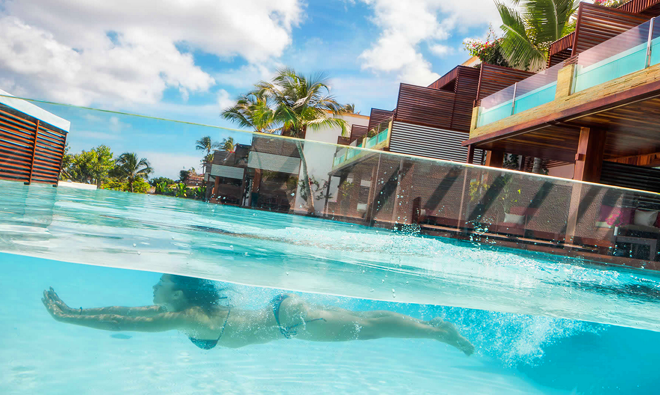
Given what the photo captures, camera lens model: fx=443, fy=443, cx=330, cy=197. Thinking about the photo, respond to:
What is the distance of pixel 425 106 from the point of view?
1895 cm

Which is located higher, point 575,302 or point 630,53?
point 630,53

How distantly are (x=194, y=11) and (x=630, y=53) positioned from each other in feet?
290

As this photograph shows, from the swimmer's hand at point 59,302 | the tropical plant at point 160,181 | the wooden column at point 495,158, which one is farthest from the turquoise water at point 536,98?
the swimmer's hand at point 59,302

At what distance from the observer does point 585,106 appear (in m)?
8.87

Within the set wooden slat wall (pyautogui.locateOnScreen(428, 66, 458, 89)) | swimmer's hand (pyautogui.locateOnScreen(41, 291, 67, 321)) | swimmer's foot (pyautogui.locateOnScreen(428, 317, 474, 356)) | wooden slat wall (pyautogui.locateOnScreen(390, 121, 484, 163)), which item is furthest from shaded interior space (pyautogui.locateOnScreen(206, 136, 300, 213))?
wooden slat wall (pyautogui.locateOnScreen(428, 66, 458, 89))

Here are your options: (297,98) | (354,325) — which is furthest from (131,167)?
(297,98)

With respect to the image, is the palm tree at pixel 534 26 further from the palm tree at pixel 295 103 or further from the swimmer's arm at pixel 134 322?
the swimmer's arm at pixel 134 322

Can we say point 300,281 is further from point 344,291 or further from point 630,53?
point 630,53

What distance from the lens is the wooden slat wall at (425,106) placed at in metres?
18.7

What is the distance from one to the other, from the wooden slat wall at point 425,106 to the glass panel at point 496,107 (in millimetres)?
5216

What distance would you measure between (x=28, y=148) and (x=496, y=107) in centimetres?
1147

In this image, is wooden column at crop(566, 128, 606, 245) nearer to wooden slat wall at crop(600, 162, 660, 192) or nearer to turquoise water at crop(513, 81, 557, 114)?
wooden slat wall at crop(600, 162, 660, 192)

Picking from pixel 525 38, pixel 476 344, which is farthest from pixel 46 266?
pixel 525 38

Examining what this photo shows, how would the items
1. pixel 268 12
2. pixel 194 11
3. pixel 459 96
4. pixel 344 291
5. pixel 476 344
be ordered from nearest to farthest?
pixel 344 291 → pixel 476 344 → pixel 459 96 → pixel 268 12 → pixel 194 11
